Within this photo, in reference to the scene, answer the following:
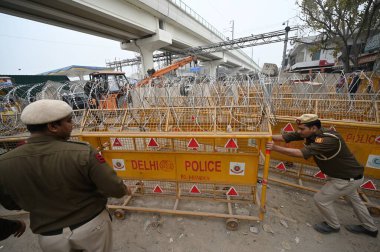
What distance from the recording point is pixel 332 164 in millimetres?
2414

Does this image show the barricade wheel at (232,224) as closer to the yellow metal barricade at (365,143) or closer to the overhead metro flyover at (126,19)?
the yellow metal barricade at (365,143)

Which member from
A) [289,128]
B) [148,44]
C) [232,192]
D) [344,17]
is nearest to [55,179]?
[232,192]

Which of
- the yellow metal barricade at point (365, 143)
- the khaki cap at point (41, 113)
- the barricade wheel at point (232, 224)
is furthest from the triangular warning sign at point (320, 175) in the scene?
the khaki cap at point (41, 113)

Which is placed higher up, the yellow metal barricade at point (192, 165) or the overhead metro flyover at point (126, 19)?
the overhead metro flyover at point (126, 19)

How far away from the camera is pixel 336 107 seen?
14.1 ft

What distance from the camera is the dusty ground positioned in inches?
97.7

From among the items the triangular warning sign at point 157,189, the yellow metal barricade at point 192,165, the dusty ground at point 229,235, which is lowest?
the dusty ground at point 229,235

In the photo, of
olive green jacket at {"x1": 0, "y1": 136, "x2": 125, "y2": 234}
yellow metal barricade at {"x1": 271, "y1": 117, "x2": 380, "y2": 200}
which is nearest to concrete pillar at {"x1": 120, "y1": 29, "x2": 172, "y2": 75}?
yellow metal barricade at {"x1": 271, "y1": 117, "x2": 380, "y2": 200}

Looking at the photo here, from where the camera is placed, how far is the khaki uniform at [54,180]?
1247mm

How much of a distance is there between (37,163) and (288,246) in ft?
10.6

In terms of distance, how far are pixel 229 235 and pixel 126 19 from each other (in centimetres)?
1329

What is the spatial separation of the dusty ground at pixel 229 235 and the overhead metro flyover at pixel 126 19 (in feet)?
27.0

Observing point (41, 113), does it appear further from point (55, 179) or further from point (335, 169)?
point (335, 169)

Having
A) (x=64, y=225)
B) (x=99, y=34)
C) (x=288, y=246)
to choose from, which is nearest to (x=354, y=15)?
(x=288, y=246)
